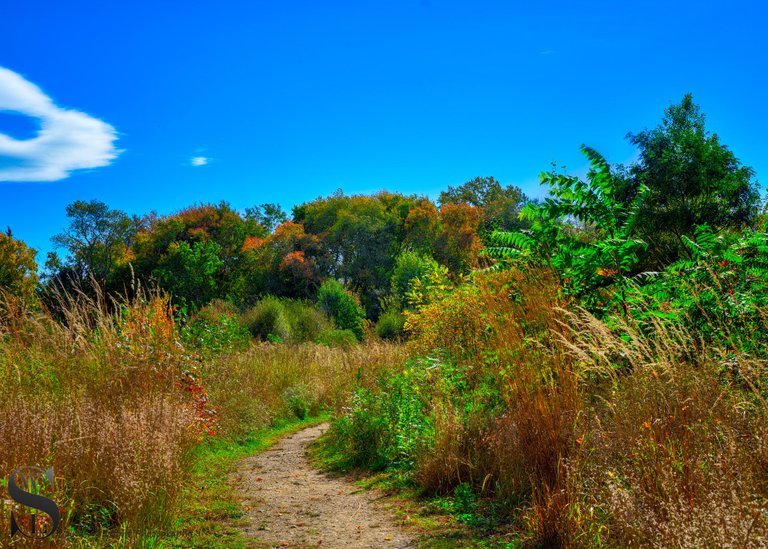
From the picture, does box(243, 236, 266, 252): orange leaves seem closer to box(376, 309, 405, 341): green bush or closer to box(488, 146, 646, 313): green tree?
box(376, 309, 405, 341): green bush

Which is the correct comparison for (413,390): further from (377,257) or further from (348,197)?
(348,197)

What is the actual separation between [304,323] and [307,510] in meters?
17.4

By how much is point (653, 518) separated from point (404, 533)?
2429 mm

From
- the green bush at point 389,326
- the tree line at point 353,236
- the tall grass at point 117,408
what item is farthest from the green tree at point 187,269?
the tall grass at point 117,408

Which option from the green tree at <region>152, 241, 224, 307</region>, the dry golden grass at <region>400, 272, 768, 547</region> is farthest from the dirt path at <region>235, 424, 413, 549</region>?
the green tree at <region>152, 241, 224, 307</region>

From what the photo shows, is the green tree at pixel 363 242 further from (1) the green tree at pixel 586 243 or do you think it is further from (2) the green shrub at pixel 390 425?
(1) the green tree at pixel 586 243

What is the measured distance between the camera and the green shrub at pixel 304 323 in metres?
22.3

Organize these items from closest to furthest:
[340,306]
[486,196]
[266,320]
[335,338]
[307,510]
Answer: [307,510]
[335,338]
[266,320]
[340,306]
[486,196]

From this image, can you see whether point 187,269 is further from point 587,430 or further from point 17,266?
point 587,430

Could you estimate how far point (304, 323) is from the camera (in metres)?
23.3

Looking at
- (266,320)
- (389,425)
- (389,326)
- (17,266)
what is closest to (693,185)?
(389,326)

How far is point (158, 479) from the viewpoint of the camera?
499 cm

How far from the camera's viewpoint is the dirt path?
201 inches

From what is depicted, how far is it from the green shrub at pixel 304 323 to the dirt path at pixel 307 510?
13.9 metres
